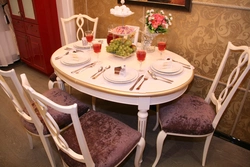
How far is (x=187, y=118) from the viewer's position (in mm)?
1618

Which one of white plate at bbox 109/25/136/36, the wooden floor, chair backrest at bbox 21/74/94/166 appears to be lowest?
the wooden floor

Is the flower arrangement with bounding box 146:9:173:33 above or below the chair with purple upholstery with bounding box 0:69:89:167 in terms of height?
above

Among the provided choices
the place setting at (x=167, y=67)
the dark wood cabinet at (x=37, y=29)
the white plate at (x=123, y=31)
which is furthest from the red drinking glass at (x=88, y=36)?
the dark wood cabinet at (x=37, y=29)

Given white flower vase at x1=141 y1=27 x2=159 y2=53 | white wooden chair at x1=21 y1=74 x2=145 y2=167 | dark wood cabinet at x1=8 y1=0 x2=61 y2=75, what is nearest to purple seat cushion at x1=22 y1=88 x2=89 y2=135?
white wooden chair at x1=21 y1=74 x2=145 y2=167

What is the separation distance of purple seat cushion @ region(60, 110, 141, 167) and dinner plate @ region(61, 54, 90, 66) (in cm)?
48

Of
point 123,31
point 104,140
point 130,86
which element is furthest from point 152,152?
point 123,31

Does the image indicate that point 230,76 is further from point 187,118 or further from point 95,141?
point 95,141

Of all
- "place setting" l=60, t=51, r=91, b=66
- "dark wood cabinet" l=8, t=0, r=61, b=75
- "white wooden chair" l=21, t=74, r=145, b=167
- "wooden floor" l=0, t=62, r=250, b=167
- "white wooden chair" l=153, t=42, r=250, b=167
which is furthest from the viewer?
"dark wood cabinet" l=8, t=0, r=61, b=75

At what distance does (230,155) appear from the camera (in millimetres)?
1962

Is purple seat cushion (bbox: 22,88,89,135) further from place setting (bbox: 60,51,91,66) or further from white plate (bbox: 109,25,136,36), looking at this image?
white plate (bbox: 109,25,136,36)

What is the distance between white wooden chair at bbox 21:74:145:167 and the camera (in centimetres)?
118

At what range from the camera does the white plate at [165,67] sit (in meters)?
1.61

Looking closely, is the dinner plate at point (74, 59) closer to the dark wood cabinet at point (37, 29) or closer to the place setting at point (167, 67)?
the place setting at point (167, 67)

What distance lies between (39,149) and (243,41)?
223 cm
